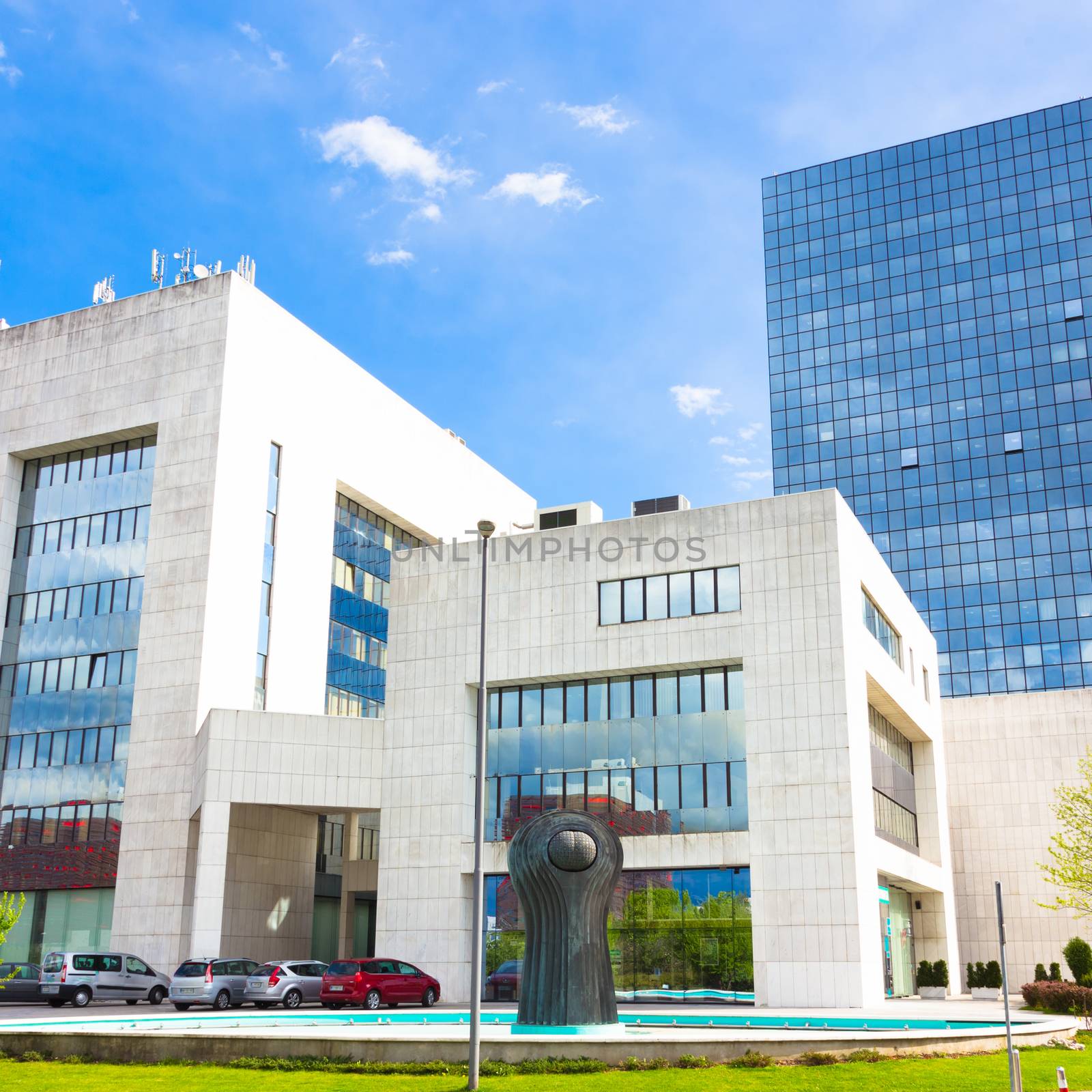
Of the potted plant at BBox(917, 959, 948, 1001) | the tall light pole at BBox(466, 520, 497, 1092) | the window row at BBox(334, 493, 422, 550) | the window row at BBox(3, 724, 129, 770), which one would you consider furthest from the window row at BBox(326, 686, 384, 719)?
the tall light pole at BBox(466, 520, 497, 1092)

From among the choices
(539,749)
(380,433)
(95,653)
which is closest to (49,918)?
(95,653)

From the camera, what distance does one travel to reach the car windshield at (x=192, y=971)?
33.5 metres

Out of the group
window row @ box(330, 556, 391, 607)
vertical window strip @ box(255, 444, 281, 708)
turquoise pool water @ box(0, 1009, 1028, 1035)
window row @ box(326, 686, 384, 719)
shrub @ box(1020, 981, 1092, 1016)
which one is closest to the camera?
turquoise pool water @ box(0, 1009, 1028, 1035)

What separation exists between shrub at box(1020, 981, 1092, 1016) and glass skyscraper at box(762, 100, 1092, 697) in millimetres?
62447

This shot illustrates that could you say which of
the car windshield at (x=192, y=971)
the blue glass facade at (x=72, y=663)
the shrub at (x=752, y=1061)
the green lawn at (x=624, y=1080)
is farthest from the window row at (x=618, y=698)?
the green lawn at (x=624, y=1080)

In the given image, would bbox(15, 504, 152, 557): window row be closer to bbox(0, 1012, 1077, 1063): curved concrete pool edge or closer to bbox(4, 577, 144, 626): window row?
bbox(4, 577, 144, 626): window row

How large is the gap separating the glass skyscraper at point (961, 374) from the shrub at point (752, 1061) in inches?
3166

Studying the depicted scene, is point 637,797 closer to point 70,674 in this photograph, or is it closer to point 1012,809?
point 1012,809

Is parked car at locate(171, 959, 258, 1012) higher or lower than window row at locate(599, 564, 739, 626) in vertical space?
lower

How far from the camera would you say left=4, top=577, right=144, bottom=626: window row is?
160ft

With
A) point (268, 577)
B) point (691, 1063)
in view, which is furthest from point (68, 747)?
point (691, 1063)

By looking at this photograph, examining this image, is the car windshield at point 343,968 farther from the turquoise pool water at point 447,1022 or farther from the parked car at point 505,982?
the parked car at point 505,982

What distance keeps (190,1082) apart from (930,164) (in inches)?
4306

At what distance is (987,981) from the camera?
47500mm
